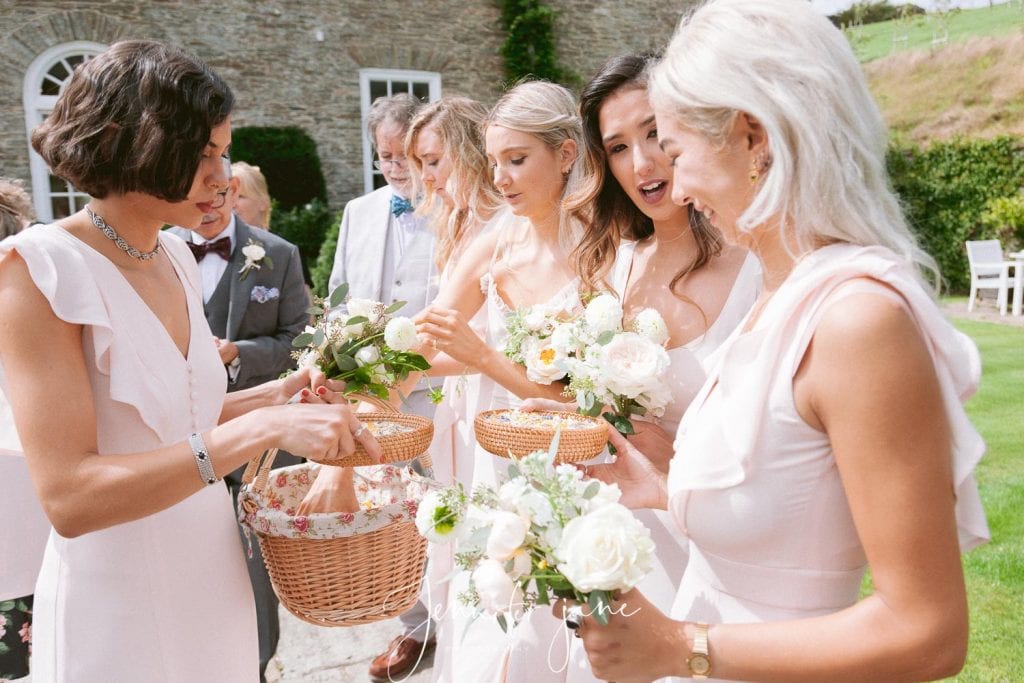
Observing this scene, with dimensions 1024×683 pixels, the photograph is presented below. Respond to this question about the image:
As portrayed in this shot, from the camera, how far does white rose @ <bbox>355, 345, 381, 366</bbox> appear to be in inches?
90.8

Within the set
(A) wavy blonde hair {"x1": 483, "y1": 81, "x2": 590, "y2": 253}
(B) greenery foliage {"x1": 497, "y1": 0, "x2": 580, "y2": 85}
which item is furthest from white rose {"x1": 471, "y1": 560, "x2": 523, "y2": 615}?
(B) greenery foliage {"x1": 497, "y1": 0, "x2": 580, "y2": 85}

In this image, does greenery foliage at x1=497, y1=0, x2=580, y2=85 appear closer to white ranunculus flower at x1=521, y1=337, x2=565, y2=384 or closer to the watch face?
white ranunculus flower at x1=521, y1=337, x2=565, y2=384

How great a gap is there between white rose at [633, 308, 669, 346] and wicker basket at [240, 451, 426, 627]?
86cm

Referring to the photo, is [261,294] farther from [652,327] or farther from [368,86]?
[368,86]

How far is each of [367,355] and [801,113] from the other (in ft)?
4.81

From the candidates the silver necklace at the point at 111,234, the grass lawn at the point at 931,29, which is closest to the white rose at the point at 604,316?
the silver necklace at the point at 111,234

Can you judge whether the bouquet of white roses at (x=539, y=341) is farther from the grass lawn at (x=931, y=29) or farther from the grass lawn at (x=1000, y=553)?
the grass lawn at (x=931, y=29)

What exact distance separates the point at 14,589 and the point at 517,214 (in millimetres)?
2279

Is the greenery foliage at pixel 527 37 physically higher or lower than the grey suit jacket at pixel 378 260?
higher

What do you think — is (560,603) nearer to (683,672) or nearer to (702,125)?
(683,672)

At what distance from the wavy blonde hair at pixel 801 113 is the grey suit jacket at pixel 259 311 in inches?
118

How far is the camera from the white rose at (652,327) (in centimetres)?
228

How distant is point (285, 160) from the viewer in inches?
566

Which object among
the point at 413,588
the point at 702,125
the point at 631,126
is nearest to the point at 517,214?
the point at 631,126
